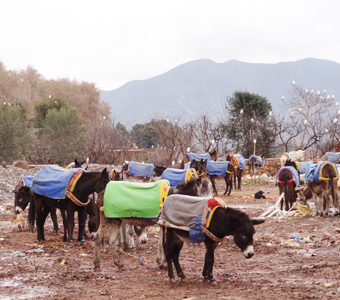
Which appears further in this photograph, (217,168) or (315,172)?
(217,168)

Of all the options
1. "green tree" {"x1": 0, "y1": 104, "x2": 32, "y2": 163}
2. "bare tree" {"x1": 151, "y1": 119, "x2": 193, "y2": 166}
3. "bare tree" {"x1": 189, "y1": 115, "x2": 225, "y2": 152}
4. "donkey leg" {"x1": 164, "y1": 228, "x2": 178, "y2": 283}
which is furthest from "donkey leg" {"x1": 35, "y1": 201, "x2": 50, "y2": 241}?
"bare tree" {"x1": 189, "y1": 115, "x2": 225, "y2": 152}

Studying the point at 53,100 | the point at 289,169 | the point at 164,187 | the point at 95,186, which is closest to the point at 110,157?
the point at 53,100

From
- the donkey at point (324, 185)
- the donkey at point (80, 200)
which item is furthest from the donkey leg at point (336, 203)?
the donkey at point (80, 200)

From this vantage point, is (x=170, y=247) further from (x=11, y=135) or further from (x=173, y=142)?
(x=173, y=142)

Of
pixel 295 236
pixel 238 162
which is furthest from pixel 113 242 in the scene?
pixel 238 162

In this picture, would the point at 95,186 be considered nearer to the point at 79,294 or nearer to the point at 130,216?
the point at 130,216

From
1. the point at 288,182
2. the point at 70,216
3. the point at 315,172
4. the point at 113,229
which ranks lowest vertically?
the point at 70,216

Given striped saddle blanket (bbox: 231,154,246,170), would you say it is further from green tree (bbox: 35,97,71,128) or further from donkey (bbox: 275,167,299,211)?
green tree (bbox: 35,97,71,128)

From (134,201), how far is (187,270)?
1.51 metres

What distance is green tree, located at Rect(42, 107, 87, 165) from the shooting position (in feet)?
124

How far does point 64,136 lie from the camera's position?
39156 millimetres

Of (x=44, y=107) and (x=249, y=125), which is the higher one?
(x=44, y=107)

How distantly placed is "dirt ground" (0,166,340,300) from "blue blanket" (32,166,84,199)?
45.3 inches

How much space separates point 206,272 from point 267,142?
3584 centimetres
